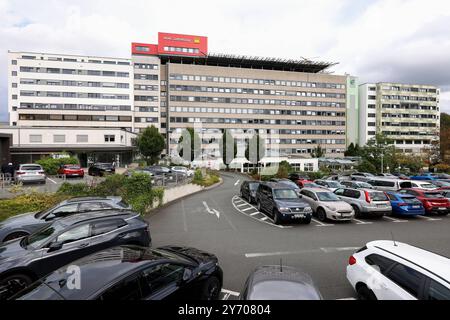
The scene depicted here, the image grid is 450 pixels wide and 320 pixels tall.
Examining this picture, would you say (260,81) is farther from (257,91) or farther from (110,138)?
(110,138)

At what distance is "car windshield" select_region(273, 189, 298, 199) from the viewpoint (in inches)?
503

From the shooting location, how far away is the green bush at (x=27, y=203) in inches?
450

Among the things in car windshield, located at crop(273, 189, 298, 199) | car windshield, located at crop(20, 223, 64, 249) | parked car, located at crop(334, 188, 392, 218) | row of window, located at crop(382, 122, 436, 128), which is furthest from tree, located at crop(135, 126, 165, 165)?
row of window, located at crop(382, 122, 436, 128)

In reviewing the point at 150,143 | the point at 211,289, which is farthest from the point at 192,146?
the point at 211,289

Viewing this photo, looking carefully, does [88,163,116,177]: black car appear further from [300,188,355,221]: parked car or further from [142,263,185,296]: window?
[142,263,185,296]: window

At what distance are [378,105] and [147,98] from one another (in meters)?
72.0

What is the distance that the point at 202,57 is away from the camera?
71.3 meters

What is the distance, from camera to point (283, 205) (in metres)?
11.7

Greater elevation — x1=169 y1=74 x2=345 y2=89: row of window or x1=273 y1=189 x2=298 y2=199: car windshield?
x1=169 y1=74 x2=345 y2=89: row of window

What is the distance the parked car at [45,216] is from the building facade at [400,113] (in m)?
86.1

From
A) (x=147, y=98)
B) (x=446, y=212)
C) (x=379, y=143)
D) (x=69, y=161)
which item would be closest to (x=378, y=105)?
(x=379, y=143)

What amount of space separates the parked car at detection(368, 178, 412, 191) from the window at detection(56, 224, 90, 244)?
20271 mm

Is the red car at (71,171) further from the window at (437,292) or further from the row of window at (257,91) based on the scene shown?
the row of window at (257,91)

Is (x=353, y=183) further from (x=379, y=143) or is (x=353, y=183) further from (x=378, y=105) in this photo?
(x=378, y=105)
